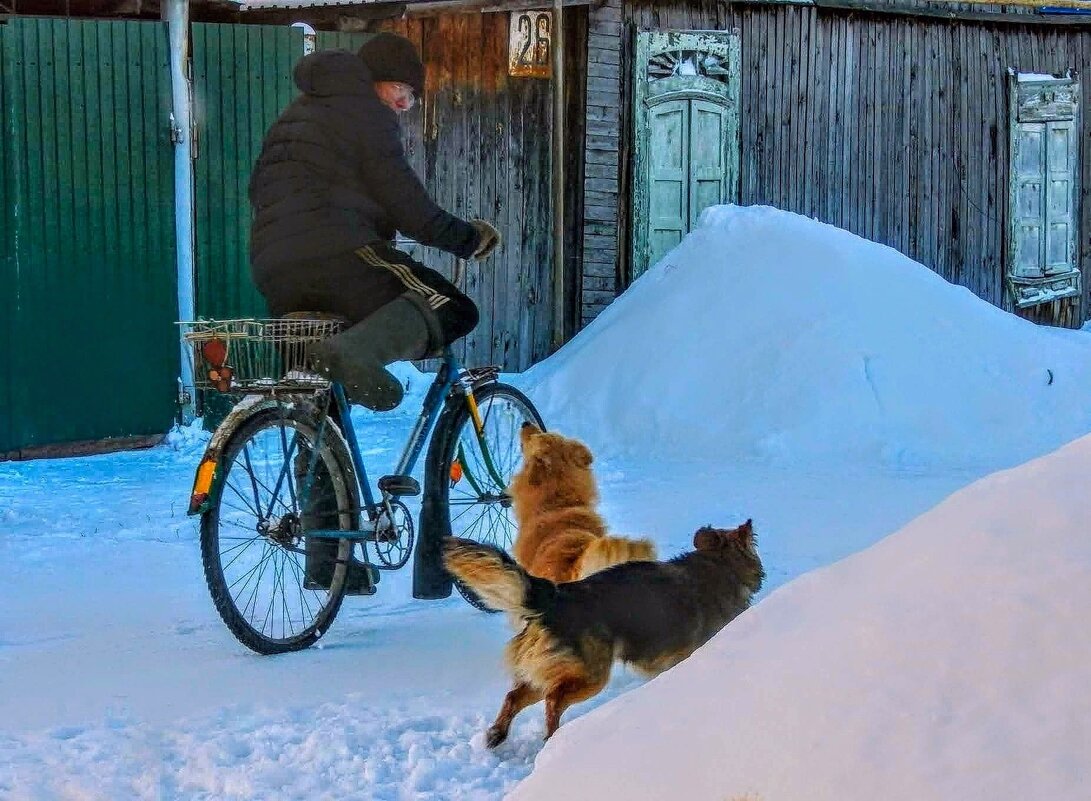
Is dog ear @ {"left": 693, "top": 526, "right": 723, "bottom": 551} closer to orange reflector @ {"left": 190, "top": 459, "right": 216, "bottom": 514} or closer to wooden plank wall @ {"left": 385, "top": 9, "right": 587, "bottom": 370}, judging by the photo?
orange reflector @ {"left": 190, "top": 459, "right": 216, "bottom": 514}

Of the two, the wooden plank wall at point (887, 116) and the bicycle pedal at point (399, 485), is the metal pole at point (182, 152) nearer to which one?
the wooden plank wall at point (887, 116)

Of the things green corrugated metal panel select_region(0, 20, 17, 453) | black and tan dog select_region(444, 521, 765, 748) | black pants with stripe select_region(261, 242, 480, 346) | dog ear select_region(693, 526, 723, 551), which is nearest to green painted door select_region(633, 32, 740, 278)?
green corrugated metal panel select_region(0, 20, 17, 453)

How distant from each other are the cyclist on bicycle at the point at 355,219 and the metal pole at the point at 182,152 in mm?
5038

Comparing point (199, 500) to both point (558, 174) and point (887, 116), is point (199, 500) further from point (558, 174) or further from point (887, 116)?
point (887, 116)

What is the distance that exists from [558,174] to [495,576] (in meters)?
9.81

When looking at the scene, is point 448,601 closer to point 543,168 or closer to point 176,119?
point 176,119

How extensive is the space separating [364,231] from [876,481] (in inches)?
159

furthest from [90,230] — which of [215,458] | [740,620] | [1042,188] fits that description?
[1042,188]

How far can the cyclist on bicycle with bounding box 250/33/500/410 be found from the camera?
511cm

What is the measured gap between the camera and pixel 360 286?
5.15 metres

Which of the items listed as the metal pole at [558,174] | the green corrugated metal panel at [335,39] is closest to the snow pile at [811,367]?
the metal pole at [558,174]

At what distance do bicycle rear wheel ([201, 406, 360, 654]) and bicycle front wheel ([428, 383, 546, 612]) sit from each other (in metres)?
0.41

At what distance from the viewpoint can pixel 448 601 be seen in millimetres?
5824

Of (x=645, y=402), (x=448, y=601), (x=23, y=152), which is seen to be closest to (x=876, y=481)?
(x=645, y=402)
